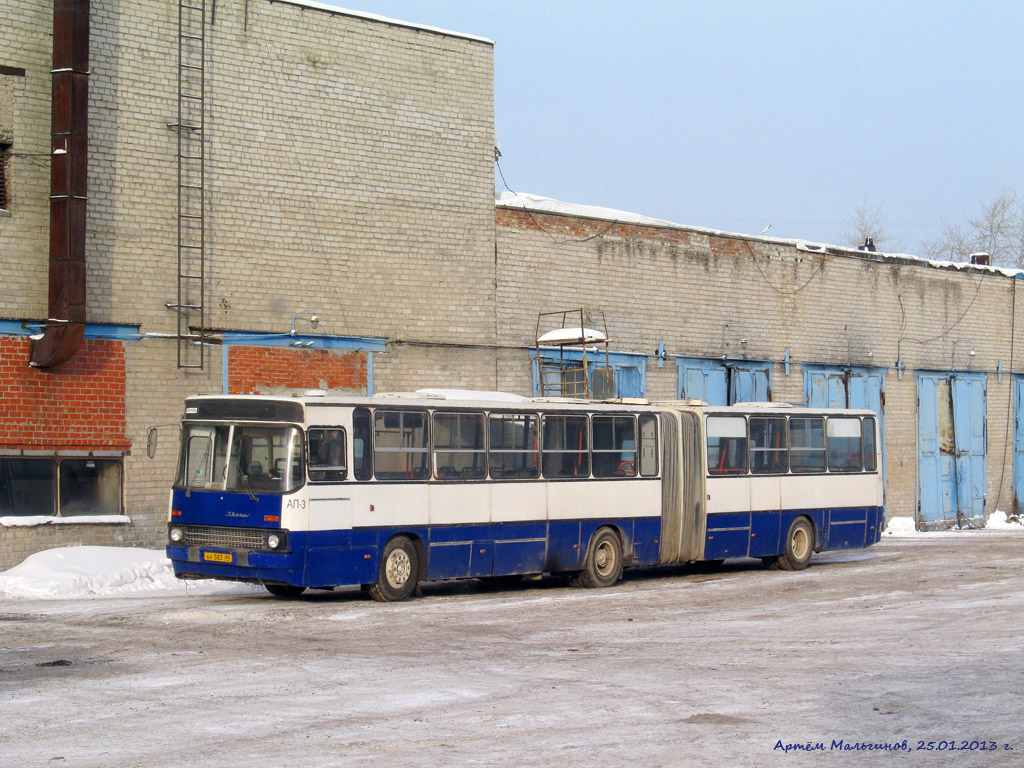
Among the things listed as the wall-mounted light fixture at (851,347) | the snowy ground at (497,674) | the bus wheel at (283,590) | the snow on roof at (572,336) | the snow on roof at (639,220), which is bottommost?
the snowy ground at (497,674)

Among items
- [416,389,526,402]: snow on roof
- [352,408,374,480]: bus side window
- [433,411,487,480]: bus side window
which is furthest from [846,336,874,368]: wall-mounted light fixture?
[352,408,374,480]: bus side window

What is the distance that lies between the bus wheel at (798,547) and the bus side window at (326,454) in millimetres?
8956

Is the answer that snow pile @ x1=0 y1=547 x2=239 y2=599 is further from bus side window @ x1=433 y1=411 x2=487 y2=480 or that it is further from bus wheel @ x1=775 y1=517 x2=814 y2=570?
bus wheel @ x1=775 y1=517 x2=814 y2=570

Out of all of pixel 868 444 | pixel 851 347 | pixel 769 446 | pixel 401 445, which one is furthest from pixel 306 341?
pixel 851 347

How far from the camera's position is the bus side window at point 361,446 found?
49.8 ft

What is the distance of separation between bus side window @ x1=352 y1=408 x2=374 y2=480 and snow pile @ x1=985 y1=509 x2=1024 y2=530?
23.4m

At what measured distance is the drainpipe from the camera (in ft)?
59.3

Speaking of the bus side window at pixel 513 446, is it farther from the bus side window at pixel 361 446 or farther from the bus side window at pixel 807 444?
the bus side window at pixel 807 444

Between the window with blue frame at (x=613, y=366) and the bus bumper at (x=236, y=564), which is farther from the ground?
the window with blue frame at (x=613, y=366)

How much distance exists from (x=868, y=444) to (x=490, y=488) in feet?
29.0

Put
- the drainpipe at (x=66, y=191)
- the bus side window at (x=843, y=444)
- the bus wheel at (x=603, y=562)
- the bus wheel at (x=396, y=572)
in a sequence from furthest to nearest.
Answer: the bus side window at (x=843, y=444)
the drainpipe at (x=66, y=191)
the bus wheel at (x=603, y=562)
the bus wheel at (x=396, y=572)

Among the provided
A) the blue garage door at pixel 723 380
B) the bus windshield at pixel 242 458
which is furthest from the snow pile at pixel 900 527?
the bus windshield at pixel 242 458

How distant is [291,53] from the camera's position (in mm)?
21297

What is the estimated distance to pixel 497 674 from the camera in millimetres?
10461
